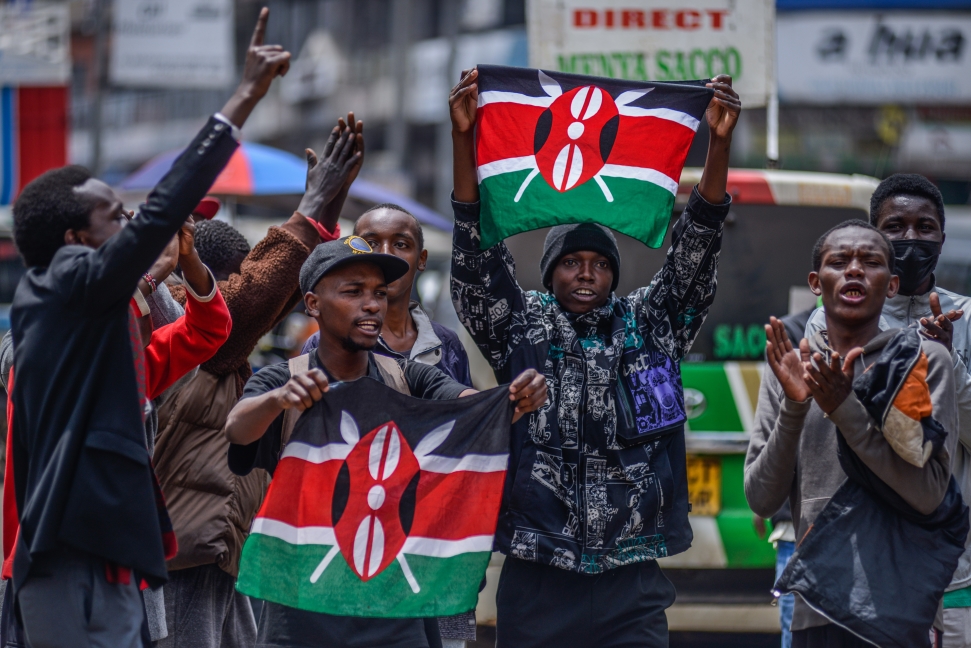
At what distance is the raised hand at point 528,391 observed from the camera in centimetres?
345

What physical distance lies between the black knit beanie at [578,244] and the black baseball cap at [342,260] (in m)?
0.61

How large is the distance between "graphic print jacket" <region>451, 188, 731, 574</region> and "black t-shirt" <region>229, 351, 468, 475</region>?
10.3 inches

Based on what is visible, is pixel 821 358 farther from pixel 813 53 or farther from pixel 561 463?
pixel 813 53

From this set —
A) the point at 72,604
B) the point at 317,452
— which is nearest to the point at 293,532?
the point at 317,452

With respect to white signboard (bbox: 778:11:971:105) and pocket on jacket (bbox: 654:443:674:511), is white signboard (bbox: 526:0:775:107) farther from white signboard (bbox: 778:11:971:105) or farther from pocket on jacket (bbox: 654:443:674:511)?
white signboard (bbox: 778:11:971:105)

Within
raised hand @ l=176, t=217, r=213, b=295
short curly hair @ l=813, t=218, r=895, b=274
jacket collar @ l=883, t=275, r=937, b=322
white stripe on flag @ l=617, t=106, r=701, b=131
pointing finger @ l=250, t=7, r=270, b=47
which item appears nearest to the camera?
pointing finger @ l=250, t=7, r=270, b=47

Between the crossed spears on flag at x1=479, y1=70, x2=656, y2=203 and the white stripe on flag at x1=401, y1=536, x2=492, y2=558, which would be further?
the crossed spears on flag at x1=479, y1=70, x2=656, y2=203

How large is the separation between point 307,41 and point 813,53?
2235cm

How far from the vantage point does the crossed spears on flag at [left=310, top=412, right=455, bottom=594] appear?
347 cm

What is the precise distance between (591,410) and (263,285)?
125 centimetres

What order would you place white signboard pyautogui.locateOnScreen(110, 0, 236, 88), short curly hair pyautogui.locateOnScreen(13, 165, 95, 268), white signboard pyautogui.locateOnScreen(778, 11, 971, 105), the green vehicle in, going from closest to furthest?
1. short curly hair pyautogui.locateOnScreen(13, 165, 95, 268)
2. the green vehicle
3. white signboard pyautogui.locateOnScreen(110, 0, 236, 88)
4. white signboard pyautogui.locateOnScreen(778, 11, 971, 105)

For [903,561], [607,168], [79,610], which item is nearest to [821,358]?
[903,561]

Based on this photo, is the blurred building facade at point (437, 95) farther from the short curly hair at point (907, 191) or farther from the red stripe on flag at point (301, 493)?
the red stripe on flag at point (301, 493)

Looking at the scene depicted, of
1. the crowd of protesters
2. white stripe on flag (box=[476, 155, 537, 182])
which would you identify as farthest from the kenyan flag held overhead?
the crowd of protesters
